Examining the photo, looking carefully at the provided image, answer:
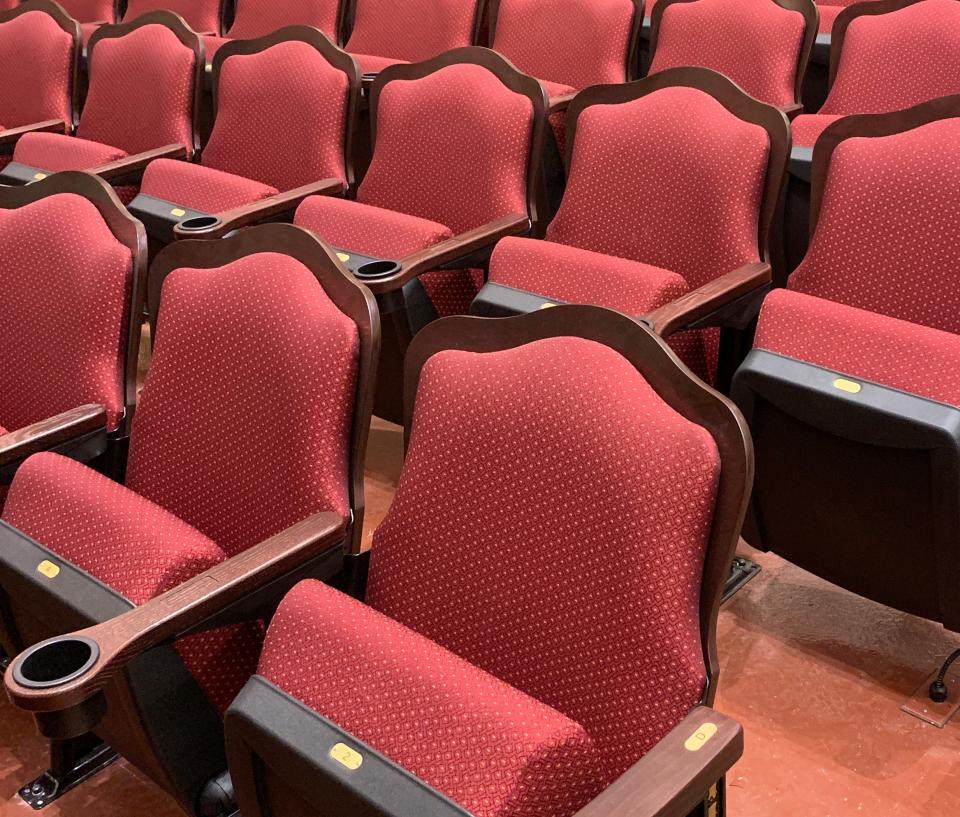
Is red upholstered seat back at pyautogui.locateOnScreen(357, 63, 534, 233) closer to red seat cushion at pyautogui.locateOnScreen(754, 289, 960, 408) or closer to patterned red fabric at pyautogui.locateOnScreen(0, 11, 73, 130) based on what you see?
red seat cushion at pyautogui.locateOnScreen(754, 289, 960, 408)

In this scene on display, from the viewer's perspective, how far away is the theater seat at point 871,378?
0.41 metres

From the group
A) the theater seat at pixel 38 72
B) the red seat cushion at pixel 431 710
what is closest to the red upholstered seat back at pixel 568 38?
the theater seat at pixel 38 72

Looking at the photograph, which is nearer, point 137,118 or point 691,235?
point 691,235

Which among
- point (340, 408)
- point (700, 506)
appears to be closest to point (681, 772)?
point (700, 506)

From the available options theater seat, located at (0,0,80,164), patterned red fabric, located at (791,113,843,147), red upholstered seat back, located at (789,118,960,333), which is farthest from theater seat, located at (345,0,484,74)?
red upholstered seat back, located at (789,118,960,333)

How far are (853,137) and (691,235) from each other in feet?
0.29

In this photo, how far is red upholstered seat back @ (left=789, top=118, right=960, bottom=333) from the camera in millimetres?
459

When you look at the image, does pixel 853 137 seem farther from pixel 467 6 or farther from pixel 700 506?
pixel 467 6

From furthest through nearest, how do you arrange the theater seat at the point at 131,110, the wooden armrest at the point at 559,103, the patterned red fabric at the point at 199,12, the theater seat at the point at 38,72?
the patterned red fabric at the point at 199,12
the theater seat at the point at 38,72
the theater seat at the point at 131,110
the wooden armrest at the point at 559,103

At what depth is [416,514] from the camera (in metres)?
0.36

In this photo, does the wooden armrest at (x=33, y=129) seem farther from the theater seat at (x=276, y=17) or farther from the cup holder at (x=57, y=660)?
the cup holder at (x=57, y=660)

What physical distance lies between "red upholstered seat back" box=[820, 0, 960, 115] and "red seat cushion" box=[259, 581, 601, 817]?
1.53 ft

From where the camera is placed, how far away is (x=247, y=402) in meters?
0.41

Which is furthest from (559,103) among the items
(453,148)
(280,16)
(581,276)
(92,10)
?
(92,10)
